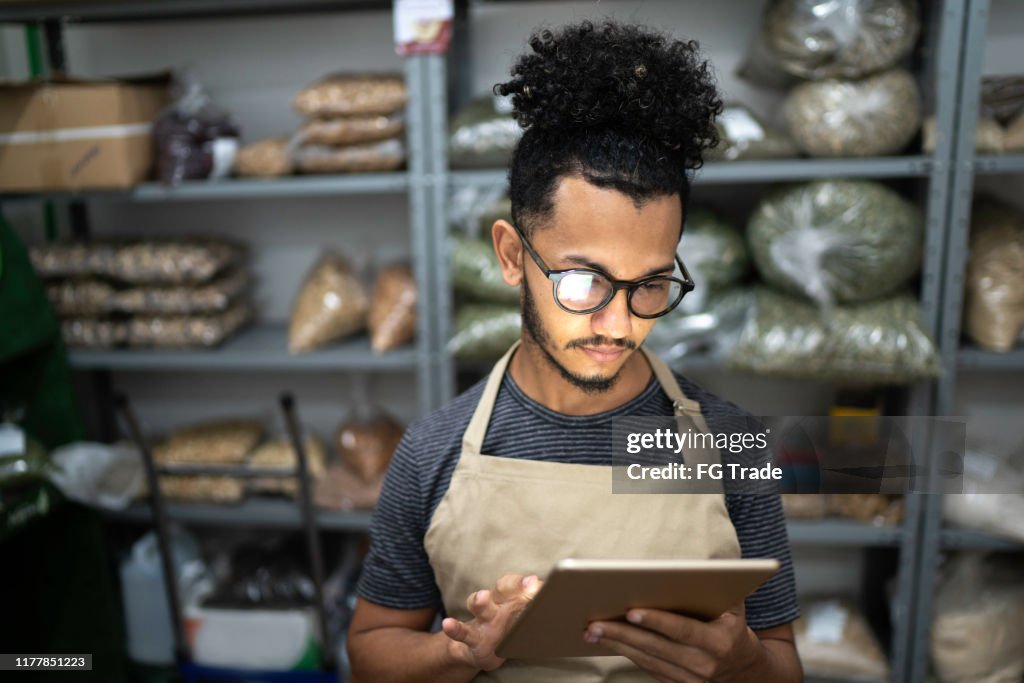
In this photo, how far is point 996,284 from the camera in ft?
6.39

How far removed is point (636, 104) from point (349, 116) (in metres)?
1.39

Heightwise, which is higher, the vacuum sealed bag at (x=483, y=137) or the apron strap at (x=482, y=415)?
the vacuum sealed bag at (x=483, y=137)

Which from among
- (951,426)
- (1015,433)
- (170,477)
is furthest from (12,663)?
(1015,433)

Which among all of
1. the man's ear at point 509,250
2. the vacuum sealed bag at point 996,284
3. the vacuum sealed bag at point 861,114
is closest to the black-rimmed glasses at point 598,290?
the man's ear at point 509,250

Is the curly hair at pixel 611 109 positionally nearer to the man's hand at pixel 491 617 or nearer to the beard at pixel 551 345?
the beard at pixel 551 345

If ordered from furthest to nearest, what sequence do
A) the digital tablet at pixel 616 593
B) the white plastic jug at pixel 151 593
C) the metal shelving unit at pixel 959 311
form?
the white plastic jug at pixel 151 593 < the metal shelving unit at pixel 959 311 < the digital tablet at pixel 616 593

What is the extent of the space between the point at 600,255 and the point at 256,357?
1.58 m

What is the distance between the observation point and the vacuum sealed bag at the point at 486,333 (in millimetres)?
2043

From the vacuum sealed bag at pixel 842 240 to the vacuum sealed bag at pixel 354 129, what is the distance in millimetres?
980

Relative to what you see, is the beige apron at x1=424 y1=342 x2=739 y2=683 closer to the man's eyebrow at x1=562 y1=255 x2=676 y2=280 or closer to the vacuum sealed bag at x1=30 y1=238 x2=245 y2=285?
the man's eyebrow at x1=562 y1=255 x2=676 y2=280

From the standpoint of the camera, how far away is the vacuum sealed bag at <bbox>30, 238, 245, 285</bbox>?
221 cm

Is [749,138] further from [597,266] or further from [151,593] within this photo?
[151,593]

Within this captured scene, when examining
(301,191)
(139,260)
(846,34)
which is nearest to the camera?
(846,34)

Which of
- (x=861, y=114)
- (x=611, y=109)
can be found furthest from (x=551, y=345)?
(x=861, y=114)
